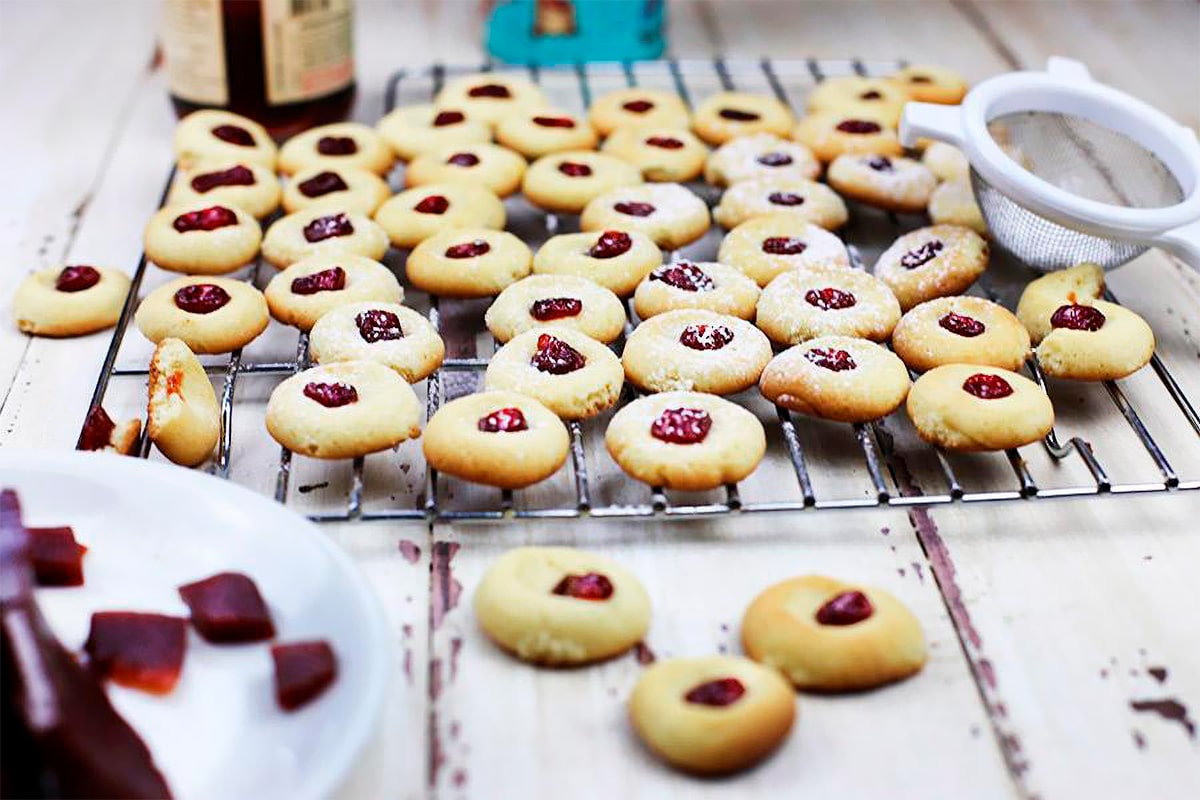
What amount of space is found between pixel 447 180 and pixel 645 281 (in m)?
0.37

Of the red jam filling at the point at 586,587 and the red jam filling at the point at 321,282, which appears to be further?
the red jam filling at the point at 321,282

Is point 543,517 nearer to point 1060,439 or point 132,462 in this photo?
point 132,462

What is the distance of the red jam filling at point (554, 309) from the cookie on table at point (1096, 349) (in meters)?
0.47

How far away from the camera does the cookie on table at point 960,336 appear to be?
1359 mm

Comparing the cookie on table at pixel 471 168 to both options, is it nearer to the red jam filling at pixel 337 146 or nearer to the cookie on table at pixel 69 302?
the red jam filling at pixel 337 146

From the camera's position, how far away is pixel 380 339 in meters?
1.35

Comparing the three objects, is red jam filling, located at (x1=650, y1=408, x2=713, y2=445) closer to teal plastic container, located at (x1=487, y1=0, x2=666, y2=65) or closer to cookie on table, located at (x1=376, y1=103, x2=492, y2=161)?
cookie on table, located at (x1=376, y1=103, x2=492, y2=161)

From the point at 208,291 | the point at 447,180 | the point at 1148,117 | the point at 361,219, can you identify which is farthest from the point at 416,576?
the point at 1148,117

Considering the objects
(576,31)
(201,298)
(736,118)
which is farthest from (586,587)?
(576,31)

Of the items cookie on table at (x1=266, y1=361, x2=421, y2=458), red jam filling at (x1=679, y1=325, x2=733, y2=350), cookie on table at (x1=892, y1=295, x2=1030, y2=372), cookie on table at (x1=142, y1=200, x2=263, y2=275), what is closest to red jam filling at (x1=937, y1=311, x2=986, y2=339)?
cookie on table at (x1=892, y1=295, x2=1030, y2=372)

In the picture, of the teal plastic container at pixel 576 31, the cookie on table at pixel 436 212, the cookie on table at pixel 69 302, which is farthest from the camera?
the teal plastic container at pixel 576 31

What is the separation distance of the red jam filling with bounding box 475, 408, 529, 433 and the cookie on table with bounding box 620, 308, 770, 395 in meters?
0.16

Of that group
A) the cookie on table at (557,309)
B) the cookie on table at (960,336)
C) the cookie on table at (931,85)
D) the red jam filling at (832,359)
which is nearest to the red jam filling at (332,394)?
the cookie on table at (557,309)

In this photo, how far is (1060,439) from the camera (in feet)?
4.44
